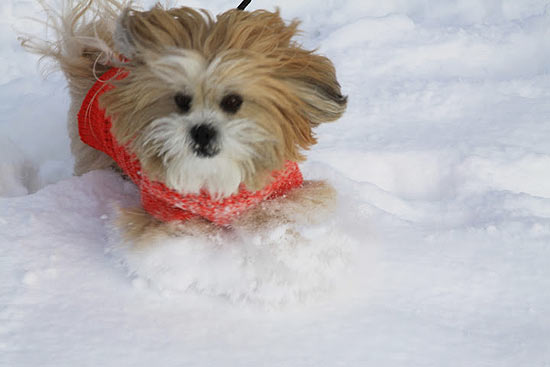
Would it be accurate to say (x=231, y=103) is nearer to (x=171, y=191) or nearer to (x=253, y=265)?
(x=171, y=191)

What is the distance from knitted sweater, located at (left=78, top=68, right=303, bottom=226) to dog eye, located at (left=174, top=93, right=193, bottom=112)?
262mm

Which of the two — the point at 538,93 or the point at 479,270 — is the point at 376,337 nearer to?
the point at 479,270

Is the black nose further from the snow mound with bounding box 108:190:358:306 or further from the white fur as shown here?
the snow mound with bounding box 108:190:358:306

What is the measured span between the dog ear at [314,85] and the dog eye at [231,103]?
0.48 ft

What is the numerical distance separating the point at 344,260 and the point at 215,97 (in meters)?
0.68

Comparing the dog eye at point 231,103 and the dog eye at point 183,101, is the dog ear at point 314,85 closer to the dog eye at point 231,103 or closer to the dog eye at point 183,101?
the dog eye at point 231,103

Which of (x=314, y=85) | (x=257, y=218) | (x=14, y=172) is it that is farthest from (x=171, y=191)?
(x=14, y=172)

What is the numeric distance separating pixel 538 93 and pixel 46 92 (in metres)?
2.50

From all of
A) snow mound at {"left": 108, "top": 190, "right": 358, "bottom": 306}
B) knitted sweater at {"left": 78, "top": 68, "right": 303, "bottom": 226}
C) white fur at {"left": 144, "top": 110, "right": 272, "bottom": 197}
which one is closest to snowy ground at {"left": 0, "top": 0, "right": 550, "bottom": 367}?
snow mound at {"left": 108, "top": 190, "right": 358, "bottom": 306}

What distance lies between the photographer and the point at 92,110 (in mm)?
1835

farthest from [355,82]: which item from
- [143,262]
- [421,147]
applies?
[143,262]

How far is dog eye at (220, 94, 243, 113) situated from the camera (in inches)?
51.8

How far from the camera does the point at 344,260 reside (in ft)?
5.62

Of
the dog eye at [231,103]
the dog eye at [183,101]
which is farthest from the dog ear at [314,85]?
the dog eye at [183,101]
